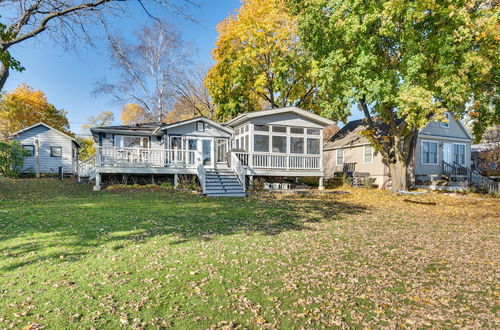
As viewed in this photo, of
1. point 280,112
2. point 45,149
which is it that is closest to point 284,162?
point 280,112

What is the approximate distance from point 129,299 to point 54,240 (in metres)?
3.39

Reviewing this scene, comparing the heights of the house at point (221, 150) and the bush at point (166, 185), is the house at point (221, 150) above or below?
above

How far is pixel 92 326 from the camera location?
2.97m

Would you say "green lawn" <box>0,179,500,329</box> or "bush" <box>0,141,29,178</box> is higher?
"bush" <box>0,141,29,178</box>

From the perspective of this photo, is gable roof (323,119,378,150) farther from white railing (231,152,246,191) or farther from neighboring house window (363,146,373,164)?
white railing (231,152,246,191)

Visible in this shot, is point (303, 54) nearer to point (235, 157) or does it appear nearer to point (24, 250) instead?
point (235, 157)

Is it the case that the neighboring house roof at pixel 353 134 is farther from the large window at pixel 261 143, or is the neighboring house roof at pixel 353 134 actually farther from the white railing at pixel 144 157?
the white railing at pixel 144 157

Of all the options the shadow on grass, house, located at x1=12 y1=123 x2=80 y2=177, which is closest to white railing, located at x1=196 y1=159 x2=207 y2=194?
the shadow on grass

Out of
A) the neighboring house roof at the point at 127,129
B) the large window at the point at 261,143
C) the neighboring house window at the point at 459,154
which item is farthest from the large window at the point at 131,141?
the neighboring house window at the point at 459,154

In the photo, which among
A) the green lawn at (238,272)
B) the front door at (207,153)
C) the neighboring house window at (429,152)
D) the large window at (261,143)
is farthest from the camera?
the neighboring house window at (429,152)

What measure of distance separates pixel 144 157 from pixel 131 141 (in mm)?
3562

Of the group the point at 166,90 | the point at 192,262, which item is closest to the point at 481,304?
the point at 192,262

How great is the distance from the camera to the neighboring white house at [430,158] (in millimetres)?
21328

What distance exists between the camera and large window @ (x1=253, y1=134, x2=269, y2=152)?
59.1 ft
